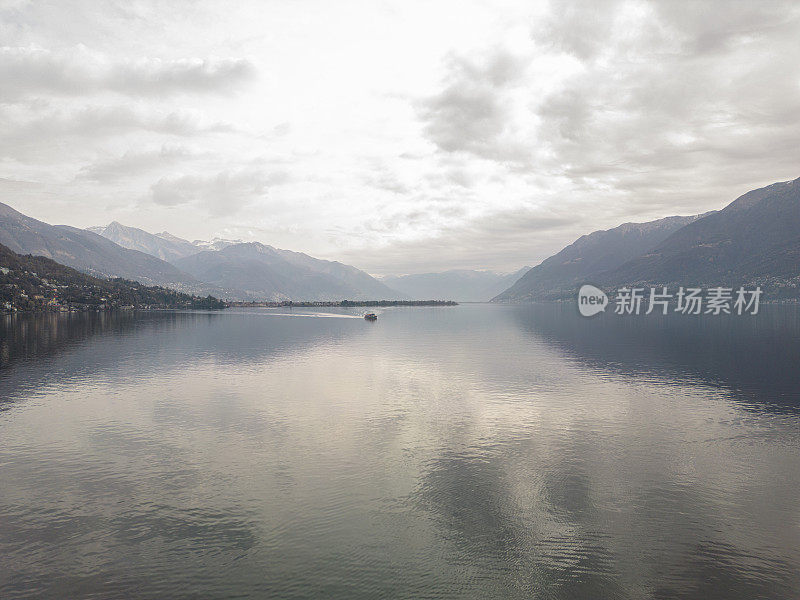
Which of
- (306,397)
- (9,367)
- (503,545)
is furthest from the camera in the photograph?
(9,367)

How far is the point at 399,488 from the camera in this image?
44719 mm

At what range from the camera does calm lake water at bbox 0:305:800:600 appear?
102 feet

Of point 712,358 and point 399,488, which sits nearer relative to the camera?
point 399,488

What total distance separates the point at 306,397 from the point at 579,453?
4953cm

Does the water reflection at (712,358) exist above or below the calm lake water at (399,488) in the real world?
above

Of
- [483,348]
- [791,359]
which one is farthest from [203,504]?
[791,359]

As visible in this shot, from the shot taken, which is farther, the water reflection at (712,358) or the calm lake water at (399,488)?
the water reflection at (712,358)

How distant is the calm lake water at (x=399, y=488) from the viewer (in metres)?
31.1

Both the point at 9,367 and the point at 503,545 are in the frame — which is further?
the point at 9,367

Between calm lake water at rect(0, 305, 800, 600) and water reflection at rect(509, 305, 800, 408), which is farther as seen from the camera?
water reflection at rect(509, 305, 800, 408)

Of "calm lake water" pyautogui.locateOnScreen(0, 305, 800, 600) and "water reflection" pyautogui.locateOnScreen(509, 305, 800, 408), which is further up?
"water reflection" pyautogui.locateOnScreen(509, 305, 800, 408)

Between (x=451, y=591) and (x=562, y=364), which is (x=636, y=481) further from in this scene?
(x=562, y=364)

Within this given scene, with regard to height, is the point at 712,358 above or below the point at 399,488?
above

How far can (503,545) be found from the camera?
34.6m
